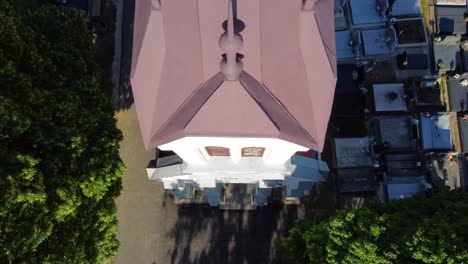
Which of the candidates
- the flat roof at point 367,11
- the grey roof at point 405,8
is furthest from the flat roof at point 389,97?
the grey roof at point 405,8

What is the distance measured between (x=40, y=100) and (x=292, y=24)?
12.3m

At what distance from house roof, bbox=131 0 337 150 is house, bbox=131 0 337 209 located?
0.04 m

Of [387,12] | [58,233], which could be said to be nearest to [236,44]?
[58,233]

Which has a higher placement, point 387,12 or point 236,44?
point 387,12

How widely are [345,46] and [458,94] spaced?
364 inches

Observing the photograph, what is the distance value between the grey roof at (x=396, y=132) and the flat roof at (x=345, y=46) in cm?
538

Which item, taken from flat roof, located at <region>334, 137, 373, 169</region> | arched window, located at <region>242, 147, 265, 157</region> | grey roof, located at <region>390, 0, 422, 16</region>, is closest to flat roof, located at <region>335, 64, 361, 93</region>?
flat roof, located at <region>334, 137, 373, 169</region>

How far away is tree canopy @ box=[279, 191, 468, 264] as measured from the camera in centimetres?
1958

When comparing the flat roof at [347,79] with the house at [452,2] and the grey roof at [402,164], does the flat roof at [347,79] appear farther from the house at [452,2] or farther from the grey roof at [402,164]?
the house at [452,2]

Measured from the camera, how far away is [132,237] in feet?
98.2

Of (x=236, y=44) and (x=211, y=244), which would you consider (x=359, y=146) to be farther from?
(x=236, y=44)

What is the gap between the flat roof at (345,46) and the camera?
32.0m

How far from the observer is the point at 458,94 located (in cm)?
3164

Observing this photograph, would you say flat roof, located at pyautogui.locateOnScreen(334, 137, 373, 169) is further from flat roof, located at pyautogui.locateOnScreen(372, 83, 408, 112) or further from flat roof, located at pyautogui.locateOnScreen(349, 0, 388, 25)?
flat roof, located at pyautogui.locateOnScreen(349, 0, 388, 25)
